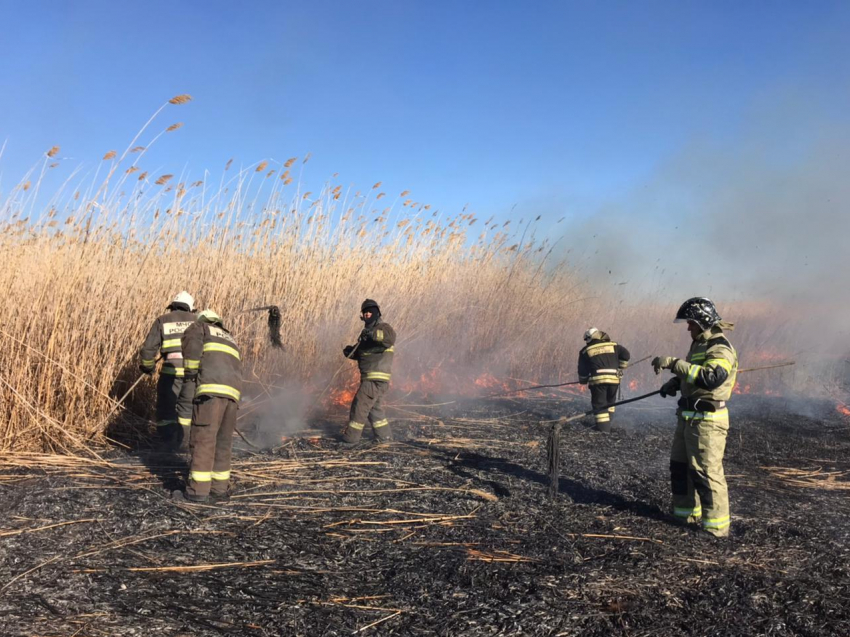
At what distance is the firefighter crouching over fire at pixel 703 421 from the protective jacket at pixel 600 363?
427cm

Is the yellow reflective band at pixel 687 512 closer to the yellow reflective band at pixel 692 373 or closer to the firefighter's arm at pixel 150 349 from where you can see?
the yellow reflective band at pixel 692 373

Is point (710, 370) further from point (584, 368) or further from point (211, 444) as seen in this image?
point (584, 368)

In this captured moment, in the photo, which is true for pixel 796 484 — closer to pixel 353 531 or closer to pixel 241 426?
pixel 353 531

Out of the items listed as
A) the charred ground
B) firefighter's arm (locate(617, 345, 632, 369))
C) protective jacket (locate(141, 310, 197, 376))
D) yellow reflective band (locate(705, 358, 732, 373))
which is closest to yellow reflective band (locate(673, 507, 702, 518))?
the charred ground

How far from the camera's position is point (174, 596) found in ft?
10.3

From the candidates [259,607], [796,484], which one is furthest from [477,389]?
[259,607]

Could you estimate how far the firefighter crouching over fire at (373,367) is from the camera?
708cm

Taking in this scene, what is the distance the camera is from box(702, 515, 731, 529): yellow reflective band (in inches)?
169

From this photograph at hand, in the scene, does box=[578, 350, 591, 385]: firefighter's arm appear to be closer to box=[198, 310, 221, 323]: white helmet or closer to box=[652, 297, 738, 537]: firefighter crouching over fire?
box=[652, 297, 738, 537]: firefighter crouching over fire

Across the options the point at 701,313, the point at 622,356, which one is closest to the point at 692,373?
the point at 701,313

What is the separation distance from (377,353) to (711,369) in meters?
3.89

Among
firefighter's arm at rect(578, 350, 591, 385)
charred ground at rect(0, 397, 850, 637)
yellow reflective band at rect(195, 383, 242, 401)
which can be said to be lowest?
charred ground at rect(0, 397, 850, 637)

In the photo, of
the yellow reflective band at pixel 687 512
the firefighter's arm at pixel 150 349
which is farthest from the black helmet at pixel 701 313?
the firefighter's arm at pixel 150 349

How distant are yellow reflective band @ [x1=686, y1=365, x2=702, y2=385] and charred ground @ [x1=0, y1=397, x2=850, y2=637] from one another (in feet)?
3.53
